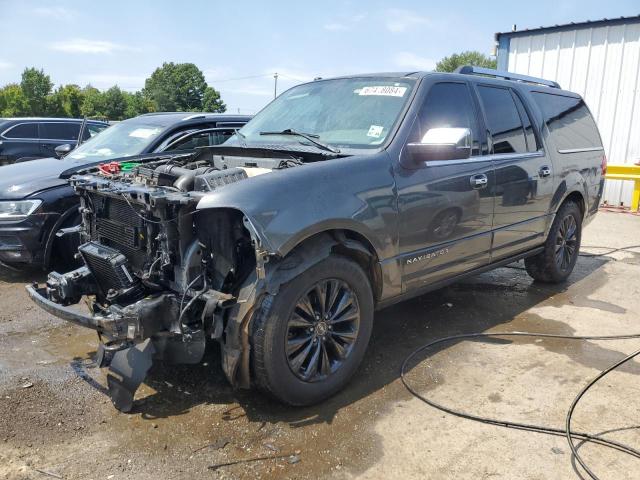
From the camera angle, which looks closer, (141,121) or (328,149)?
(328,149)

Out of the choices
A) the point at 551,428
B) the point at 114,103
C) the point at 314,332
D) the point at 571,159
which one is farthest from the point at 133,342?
the point at 114,103

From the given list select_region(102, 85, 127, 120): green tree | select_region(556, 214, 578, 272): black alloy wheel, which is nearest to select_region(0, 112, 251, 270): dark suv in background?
select_region(556, 214, 578, 272): black alloy wheel

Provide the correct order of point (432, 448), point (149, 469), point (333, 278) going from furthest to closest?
point (333, 278) < point (432, 448) < point (149, 469)

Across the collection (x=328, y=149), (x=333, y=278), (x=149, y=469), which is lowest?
(x=149, y=469)

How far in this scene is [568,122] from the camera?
5.46 meters

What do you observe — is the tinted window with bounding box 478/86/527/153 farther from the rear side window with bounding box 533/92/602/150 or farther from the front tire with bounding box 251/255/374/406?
the front tire with bounding box 251/255/374/406

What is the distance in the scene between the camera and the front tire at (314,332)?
282cm

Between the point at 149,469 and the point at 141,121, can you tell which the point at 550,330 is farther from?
the point at 141,121

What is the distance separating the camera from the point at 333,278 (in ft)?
10.1

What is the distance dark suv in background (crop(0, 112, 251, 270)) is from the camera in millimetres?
5066

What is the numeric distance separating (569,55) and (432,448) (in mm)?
11499

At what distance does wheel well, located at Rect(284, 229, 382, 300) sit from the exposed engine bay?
417 millimetres

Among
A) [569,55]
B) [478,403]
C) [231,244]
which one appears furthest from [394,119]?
[569,55]

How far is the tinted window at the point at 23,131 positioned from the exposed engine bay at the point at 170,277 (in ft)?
32.0
